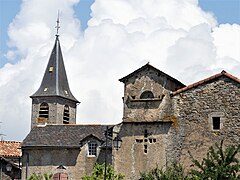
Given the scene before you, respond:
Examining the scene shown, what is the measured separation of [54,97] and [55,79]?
7.67 ft

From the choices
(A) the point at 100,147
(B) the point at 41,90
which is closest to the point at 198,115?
(A) the point at 100,147

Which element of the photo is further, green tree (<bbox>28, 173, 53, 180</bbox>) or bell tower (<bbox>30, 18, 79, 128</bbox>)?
bell tower (<bbox>30, 18, 79, 128</bbox>)

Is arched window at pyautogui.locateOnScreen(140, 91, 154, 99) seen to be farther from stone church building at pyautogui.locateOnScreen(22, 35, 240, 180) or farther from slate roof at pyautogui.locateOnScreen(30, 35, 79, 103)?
slate roof at pyautogui.locateOnScreen(30, 35, 79, 103)

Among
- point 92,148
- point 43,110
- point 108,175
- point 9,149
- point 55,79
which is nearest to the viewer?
point 108,175

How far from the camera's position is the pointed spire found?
6200 cm

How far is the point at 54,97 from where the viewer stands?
201ft

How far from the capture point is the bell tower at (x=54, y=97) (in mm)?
61219

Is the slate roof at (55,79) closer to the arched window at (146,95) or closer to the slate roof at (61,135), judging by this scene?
the slate roof at (61,135)

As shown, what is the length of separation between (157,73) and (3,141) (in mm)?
24354

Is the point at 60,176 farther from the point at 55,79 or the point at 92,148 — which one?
the point at 55,79

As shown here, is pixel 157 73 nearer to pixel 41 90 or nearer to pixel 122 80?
pixel 122 80

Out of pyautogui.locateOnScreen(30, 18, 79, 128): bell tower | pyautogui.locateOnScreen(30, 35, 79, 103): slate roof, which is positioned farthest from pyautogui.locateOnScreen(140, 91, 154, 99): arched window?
pyautogui.locateOnScreen(30, 35, 79, 103): slate roof

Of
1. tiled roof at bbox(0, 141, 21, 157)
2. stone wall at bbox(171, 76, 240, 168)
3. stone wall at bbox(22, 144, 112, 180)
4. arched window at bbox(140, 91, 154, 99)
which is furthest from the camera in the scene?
tiled roof at bbox(0, 141, 21, 157)

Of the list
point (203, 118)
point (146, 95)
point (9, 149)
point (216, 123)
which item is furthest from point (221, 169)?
point (9, 149)
